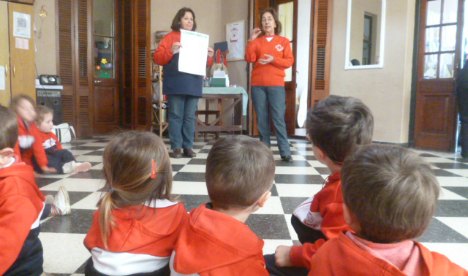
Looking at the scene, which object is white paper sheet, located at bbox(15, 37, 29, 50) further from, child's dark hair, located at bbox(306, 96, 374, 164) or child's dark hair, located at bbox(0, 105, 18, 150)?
child's dark hair, located at bbox(306, 96, 374, 164)

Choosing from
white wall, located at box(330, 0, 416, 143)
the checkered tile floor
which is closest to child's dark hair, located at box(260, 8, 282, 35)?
the checkered tile floor

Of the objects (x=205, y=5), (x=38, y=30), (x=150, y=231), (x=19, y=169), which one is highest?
(x=205, y=5)

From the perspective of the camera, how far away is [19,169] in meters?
0.97

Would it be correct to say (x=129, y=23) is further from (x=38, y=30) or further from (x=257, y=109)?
(x=257, y=109)

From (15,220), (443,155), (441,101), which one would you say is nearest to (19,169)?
(15,220)

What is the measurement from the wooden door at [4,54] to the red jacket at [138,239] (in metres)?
3.91

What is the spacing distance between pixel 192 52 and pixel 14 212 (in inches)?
97.6

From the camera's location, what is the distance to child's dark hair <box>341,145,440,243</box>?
1.93ft

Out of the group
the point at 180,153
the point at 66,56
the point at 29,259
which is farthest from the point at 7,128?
the point at 66,56

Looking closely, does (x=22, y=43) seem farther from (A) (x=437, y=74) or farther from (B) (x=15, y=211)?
(A) (x=437, y=74)

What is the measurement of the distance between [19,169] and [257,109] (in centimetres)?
243

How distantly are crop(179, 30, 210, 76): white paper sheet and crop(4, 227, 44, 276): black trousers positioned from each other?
2.30 m

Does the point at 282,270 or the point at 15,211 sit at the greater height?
the point at 15,211

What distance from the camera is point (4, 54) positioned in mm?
4227
